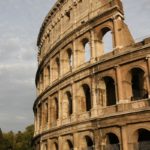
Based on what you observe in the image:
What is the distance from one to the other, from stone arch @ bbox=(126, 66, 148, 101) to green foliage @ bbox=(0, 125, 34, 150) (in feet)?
130

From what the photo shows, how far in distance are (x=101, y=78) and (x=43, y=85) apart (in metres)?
10.6

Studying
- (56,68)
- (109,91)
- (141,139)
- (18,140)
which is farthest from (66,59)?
(18,140)

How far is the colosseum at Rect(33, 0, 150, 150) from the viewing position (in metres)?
16.8

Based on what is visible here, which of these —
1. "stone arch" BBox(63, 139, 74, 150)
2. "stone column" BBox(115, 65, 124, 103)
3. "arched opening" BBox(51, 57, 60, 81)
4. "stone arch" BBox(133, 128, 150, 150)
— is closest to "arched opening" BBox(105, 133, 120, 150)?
"stone arch" BBox(133, 128, 150, 150)

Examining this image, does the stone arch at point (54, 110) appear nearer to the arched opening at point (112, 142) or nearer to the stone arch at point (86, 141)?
the stone arch at point (86, 141)

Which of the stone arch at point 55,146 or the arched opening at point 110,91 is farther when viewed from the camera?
the stone arch at point 55,146

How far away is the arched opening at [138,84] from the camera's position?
59.9 ft

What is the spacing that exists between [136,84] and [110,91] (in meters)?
1.83

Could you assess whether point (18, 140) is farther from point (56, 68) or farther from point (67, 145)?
point (67, 145)

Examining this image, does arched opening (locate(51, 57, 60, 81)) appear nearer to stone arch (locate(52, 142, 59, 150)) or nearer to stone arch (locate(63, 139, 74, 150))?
stone arch (locate(52, 142, 59, 150))

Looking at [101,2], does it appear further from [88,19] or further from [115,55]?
[115,55]

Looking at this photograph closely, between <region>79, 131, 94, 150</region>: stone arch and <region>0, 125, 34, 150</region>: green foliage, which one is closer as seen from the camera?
<region>79, 131, 94, 150</region>: stone arch

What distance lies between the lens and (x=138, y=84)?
63.3 feet

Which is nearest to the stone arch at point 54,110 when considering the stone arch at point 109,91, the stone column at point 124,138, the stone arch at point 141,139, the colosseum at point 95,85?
the colosseum at point 95,85
